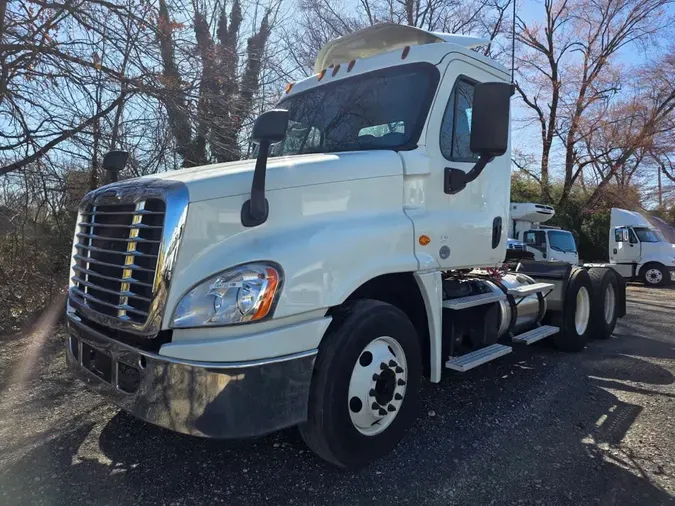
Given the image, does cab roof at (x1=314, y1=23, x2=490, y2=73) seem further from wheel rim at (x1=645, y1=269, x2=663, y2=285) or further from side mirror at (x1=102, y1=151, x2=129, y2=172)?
wheel rim at (x1=645, y1=269, x2=663, y2=285)

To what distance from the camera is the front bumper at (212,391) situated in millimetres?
2504

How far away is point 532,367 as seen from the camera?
5.59 m

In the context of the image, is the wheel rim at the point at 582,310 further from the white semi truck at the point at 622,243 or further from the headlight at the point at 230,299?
the white semi truck at the point at 622,243

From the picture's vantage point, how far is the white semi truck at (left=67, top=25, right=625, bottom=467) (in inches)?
101

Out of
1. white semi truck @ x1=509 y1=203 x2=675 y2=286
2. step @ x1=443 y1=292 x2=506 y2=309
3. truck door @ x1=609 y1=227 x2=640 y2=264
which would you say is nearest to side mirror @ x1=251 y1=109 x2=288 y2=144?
step @ x1=443 y1=292 x2=506 y2=309

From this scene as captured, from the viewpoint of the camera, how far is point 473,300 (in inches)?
163

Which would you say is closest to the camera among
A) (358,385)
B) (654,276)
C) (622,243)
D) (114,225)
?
(114,225)

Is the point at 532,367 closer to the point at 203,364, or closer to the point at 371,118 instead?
the point at 371,118

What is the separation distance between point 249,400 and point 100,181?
7220 mm

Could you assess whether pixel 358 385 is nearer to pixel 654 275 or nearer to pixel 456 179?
pixel 456 179

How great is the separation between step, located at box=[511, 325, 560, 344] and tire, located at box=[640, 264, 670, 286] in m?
15.0

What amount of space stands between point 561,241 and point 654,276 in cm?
366

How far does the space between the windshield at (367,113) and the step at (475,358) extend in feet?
5.52

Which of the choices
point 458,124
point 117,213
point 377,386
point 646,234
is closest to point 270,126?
point 117,213
